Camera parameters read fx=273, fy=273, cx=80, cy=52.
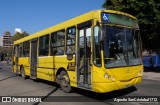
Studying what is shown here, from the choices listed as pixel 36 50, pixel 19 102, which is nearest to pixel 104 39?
pixel 19 102

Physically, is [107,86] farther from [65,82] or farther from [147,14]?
[147,14]

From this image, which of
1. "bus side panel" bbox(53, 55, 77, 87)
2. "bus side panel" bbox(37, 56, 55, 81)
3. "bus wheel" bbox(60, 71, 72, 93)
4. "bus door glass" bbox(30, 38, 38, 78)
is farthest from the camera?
"bus door glass" bbox(30, 38, 38, 78)

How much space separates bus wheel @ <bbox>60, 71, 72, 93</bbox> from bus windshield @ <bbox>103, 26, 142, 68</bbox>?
2.58m

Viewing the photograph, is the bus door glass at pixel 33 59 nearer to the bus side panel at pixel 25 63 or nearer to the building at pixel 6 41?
the bus side panel at pixel 25 63

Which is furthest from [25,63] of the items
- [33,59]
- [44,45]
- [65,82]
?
[65,82]

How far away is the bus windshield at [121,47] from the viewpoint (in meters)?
8.97

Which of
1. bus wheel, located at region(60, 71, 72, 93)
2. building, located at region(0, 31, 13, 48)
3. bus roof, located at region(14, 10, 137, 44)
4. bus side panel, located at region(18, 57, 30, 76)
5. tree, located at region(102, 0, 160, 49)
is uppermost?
building, located at region(0, 31, 13, 48)

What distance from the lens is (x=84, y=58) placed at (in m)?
9.70

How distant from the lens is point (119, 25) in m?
9.53

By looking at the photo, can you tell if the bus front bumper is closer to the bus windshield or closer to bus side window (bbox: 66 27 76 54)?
the bus windshield

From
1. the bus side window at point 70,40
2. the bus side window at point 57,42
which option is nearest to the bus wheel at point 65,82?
the bus side window at point 57,42

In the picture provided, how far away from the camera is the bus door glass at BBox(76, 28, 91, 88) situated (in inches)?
371

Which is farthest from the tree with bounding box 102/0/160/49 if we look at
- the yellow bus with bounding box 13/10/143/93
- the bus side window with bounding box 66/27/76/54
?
the bus side window with bounding box 66/27/76/54

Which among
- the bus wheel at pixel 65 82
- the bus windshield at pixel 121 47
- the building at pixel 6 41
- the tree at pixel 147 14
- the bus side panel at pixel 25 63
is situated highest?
the building at pixel 6 41
